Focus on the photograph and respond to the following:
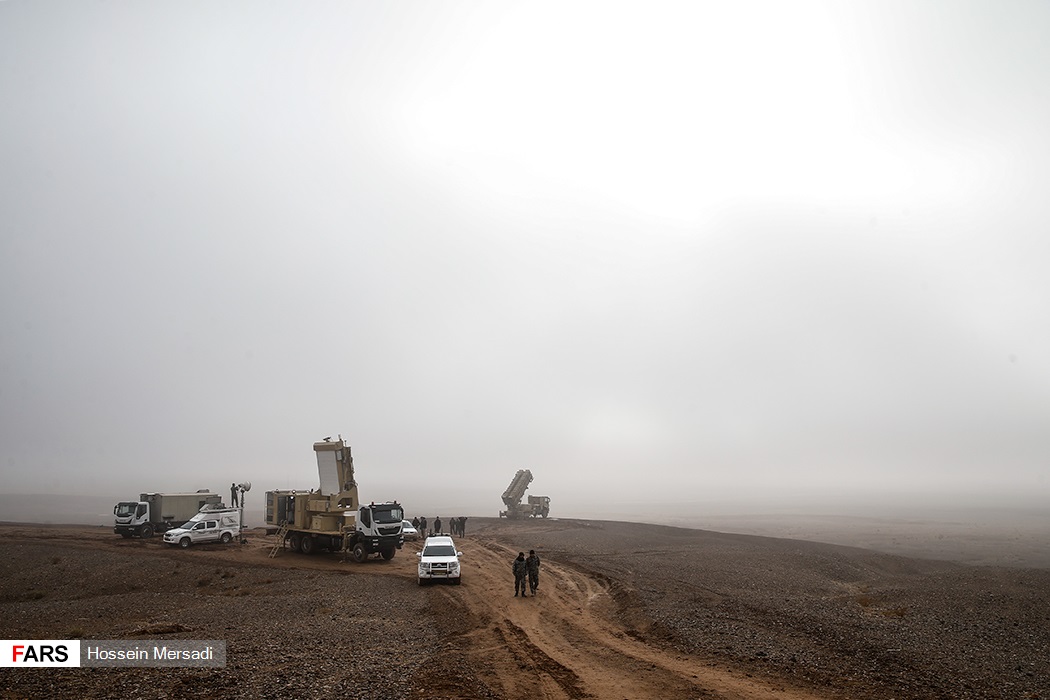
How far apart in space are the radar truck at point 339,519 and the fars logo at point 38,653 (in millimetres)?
16550

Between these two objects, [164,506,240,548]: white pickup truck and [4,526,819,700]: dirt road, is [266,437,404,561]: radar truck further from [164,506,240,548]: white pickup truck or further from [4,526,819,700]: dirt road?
[164,506,240,548]: white pickup truck

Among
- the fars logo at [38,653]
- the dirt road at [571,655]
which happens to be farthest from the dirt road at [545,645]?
the fars logo at [38,653]

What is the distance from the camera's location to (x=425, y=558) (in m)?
23.1

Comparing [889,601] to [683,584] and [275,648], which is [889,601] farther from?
[275,648]

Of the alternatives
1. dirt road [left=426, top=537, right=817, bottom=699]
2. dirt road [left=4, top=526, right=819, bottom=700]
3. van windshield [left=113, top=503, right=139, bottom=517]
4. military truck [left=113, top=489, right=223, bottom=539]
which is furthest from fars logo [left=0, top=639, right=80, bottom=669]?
van windshield [left=113, top=503, right=139, bottom=517]

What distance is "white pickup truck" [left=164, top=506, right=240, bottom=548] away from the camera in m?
33.5

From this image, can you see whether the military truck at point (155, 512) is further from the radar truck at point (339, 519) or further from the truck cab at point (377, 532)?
the truck cab at point (377, 532)

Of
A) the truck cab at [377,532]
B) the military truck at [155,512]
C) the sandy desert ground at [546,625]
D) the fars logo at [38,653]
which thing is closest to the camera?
the sandy desert ground at [546,625]

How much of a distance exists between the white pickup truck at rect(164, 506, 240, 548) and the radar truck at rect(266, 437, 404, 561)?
Result: 5415mm

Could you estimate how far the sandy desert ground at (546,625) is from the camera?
1116 cm

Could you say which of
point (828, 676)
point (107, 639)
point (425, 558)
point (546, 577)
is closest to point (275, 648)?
point (107, 639)

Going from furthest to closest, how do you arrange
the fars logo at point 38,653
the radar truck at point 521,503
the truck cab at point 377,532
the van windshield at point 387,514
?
the radar truck at point 521,503 → the van windshield at point 387,514 → the truck cab at point 377,532 → the fars logo at point 38,653

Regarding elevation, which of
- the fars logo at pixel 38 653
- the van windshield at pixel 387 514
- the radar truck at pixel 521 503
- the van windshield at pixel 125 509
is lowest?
the radar truck at pixel 521 503

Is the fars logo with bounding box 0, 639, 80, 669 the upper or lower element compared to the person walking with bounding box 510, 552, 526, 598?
upper
